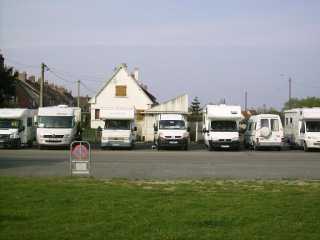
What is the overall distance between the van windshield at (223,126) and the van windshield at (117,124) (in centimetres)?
559

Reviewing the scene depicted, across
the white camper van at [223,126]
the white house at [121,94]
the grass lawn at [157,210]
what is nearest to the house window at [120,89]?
the white house at [121,94]

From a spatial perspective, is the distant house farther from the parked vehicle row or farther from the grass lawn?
the grass lawn

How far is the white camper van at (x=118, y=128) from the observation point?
118ft

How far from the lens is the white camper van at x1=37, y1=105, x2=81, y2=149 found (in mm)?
35406

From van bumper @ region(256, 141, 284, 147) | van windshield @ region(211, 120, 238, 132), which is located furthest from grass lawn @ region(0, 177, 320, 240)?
van bumper @ region(256, 141, 284, 147)

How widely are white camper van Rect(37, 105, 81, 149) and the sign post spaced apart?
18518mm

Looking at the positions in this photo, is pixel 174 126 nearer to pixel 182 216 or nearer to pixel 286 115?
pixel 286 115

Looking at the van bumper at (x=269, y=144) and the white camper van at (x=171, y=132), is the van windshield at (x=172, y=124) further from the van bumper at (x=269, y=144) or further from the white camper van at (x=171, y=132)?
the van bumper at (x=269, y=144)

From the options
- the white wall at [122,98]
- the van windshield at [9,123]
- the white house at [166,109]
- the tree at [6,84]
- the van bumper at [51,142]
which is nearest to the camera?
the van bumper at [51,142]

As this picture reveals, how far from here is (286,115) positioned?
42.9 meters

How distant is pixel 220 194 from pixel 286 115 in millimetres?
31303

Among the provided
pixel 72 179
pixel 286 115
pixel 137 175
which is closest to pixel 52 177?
pixel 72 179

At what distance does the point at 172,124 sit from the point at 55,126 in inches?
298

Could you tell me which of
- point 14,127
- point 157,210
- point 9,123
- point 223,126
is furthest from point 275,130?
point 157,210
